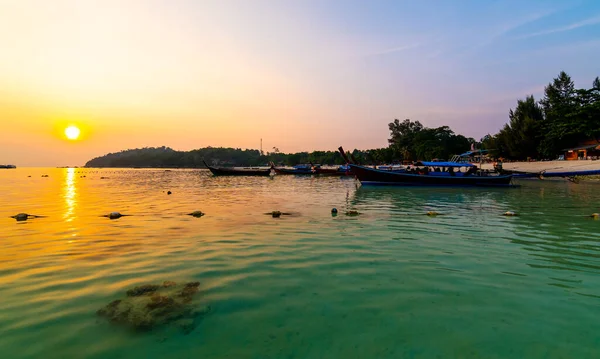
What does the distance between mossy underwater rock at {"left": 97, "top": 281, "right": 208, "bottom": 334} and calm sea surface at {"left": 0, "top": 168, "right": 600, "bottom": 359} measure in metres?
0.21

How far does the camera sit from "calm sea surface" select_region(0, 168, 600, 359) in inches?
185

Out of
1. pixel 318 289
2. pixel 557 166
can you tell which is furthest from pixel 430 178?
pixel 557 166

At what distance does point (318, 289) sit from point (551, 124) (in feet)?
249

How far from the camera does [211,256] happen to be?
364 inches

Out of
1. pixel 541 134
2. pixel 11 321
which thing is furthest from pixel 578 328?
pixel 541 134

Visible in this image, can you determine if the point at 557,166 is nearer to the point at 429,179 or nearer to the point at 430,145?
the point at 429,179

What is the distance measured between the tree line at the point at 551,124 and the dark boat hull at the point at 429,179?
2948 cm

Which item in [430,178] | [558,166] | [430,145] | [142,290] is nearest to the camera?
[142,290]

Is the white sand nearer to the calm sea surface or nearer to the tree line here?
the tree line

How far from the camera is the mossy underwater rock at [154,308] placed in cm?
528

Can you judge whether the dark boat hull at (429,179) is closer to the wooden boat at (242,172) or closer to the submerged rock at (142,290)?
the submerged rock at (142,290)

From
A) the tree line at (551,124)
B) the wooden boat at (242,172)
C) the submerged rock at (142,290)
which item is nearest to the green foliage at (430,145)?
the tree line at (551,124)

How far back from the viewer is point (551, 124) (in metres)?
63.9

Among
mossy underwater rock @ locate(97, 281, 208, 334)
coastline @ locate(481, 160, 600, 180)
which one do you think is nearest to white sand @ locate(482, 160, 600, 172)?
coastline @ locate(481, 160, 600, 180)
